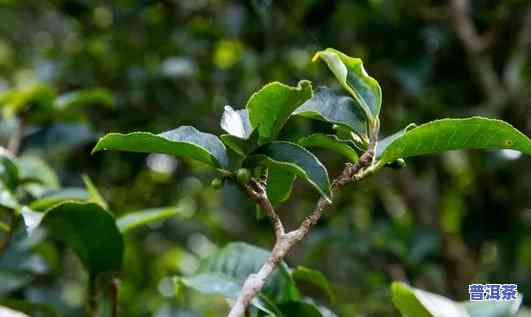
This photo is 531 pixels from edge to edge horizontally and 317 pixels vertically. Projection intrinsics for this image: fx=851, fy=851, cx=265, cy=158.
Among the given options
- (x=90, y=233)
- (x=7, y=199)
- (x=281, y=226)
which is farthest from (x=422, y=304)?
(x=7, y=199)

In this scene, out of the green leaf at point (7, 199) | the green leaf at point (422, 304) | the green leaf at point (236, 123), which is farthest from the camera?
the green leaf at point (7, 199)

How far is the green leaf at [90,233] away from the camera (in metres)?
0.98

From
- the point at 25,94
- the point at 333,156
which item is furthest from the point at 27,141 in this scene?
the point at 333,156

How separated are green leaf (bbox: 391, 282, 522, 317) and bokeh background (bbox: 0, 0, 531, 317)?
0.92 meters

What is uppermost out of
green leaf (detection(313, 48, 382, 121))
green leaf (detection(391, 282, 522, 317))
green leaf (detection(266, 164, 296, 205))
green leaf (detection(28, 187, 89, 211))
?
green leaf (detection(313, 48, 382, 121))

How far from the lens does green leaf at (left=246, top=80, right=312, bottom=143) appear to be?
0.77 metres

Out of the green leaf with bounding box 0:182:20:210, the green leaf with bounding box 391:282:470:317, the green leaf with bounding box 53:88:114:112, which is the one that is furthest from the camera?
the green leaf with bounding box 53:88:114:112

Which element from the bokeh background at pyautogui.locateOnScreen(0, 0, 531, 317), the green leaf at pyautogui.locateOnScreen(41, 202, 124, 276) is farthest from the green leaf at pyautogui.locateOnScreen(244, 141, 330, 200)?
the bokeh background at pyautogui.locateOnScreen(0, 0, 531, 317)

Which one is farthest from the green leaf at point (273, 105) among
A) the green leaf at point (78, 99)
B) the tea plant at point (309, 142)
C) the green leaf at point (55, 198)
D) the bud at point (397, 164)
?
the green leaf at point (78, 99)

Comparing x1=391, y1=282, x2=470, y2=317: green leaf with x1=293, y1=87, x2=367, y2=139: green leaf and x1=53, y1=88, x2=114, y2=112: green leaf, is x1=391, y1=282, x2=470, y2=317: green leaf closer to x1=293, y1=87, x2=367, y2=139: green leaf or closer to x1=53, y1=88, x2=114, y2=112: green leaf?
x1=293, y1=87, x2=367, y2=139: green leaf

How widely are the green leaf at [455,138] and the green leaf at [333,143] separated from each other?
30 millimetres

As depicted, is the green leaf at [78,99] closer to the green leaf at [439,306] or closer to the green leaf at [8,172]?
the green leaf at [8,172]

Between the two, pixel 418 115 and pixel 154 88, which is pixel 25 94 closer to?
pixel 154 88

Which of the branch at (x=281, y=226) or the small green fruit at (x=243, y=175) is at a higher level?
the small green fruit at (x=243, y=175)
